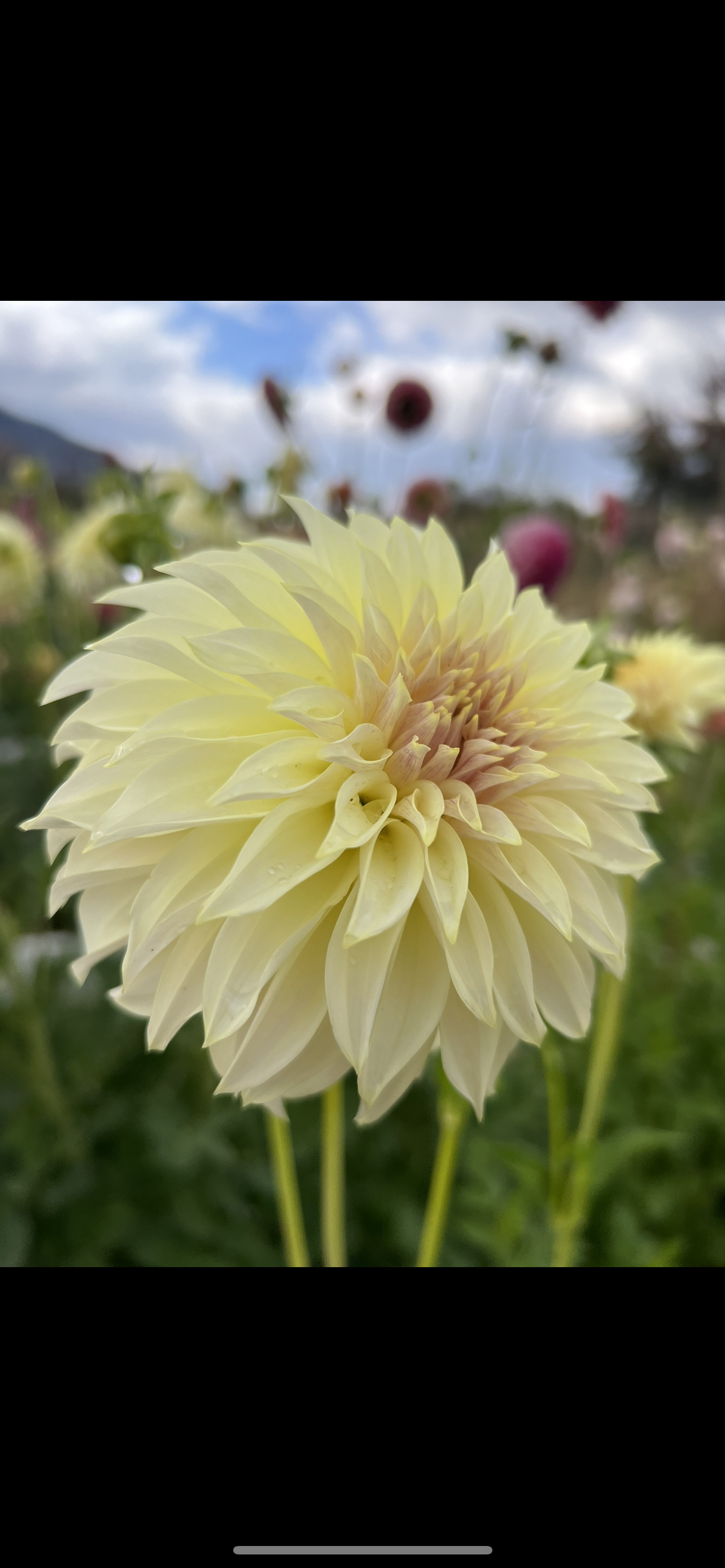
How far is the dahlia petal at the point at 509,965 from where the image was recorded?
0.31 metres

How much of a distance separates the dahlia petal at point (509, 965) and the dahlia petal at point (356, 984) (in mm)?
48

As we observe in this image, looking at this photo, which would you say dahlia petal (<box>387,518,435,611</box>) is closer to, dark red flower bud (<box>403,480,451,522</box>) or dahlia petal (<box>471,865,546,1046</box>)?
dahlia petal (<box>471,865,546,1046</box>)

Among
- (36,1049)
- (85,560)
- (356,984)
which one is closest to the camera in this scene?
(356,984)

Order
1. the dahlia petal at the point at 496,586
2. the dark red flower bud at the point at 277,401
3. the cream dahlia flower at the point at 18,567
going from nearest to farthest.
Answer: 1. the dahlia petal at the point at 496,586
2. the dark red flower bud at the point at 277,401
3. the cream dahlia flower at the point at 18,567

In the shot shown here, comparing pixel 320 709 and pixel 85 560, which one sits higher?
pixel 85 560

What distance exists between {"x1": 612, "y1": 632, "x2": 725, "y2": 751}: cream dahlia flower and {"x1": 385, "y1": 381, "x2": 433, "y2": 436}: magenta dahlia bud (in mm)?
614

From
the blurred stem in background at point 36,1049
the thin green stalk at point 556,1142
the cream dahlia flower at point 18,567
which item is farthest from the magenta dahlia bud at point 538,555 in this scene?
the cream dahlia flower at point 18,567

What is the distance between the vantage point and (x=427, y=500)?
1082 millimetres

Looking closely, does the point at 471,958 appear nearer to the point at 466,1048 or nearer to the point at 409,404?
the point at 466,1048

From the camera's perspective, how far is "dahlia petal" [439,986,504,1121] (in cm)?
31

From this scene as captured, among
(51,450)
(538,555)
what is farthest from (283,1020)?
(51,450)

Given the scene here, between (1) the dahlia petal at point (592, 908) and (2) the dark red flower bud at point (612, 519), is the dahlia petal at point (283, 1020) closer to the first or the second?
(1) the dahlia petal at point (592, 908)

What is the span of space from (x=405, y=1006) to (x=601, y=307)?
0.54 m
